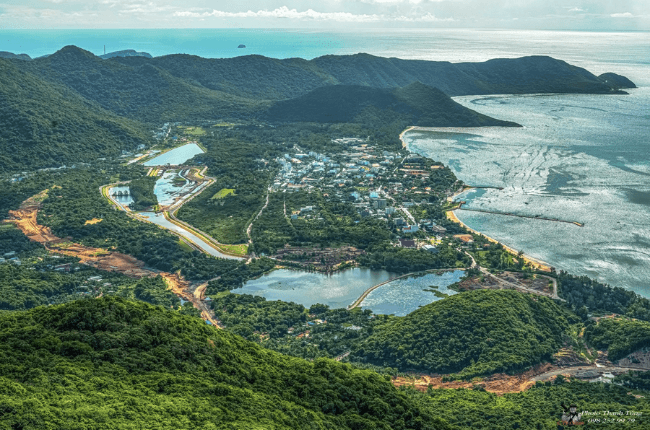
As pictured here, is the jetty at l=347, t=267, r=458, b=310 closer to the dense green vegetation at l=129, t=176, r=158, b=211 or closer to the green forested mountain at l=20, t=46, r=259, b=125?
the dense green vegetation at l=129, t=176, r=158, b=211

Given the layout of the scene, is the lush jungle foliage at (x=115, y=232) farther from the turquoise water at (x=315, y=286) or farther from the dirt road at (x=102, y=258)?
the turquoise water at (x=315, y=286)

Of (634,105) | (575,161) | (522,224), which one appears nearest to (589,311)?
(522,224)

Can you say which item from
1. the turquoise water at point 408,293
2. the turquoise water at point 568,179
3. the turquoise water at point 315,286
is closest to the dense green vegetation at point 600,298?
the turquoise water at point 568,179

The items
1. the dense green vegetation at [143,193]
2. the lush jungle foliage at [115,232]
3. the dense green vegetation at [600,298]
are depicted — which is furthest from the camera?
the dense green vegetation at [143,193]

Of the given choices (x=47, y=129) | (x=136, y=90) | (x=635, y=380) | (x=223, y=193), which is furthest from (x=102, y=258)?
(x=136, y=90)

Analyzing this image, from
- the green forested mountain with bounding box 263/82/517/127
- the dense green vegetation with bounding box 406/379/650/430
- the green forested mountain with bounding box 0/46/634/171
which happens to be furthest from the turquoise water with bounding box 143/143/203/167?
the dense green vegetation with bounding box 406/379/650/430

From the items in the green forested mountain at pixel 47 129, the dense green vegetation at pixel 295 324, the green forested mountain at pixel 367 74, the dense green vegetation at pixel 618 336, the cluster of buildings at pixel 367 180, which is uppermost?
the green forested mountain at pixel 367 74
